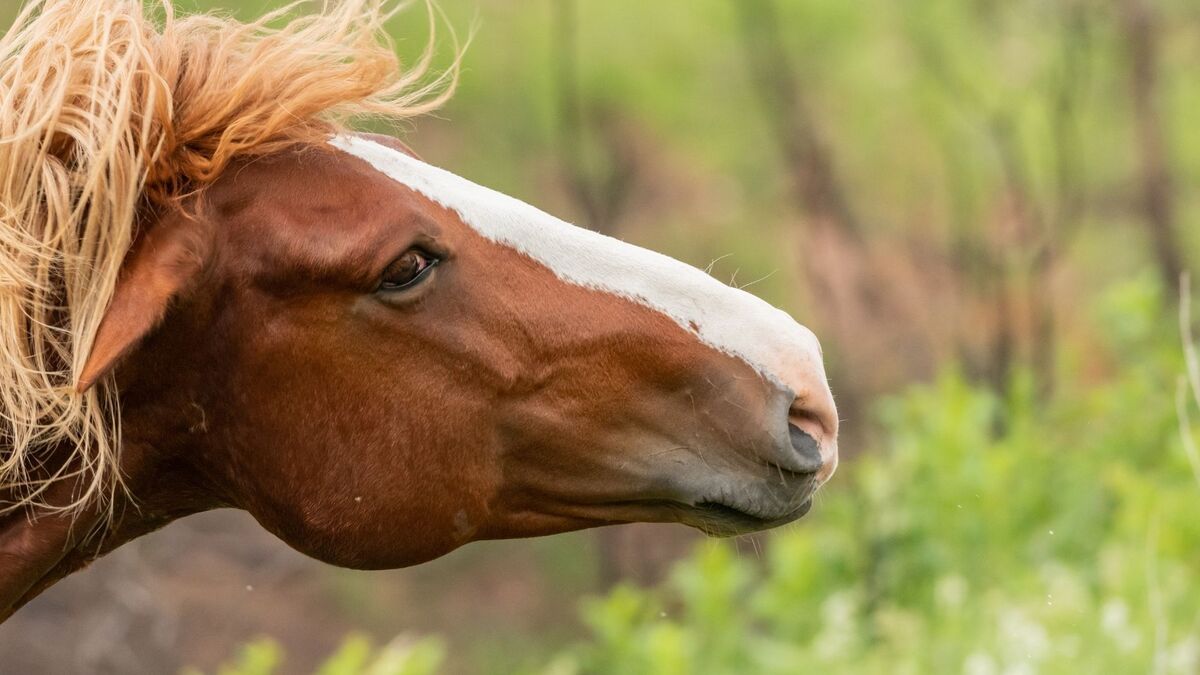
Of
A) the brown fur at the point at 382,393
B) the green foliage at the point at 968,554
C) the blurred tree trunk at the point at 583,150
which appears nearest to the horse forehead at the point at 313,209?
the brown fur at the point at 382,393

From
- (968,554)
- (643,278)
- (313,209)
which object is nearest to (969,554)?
(968,554)

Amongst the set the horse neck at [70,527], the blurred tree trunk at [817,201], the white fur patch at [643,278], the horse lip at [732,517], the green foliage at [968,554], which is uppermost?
the white fur patch at [643,278]

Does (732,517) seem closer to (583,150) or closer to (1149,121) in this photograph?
(583,150)

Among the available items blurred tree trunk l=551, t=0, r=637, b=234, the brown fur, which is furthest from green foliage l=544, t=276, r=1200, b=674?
blurred tree trunk l=551, t=0, r=637, b=234

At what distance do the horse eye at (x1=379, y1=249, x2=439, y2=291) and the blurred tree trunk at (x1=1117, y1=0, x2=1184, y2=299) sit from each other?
803 centimetres

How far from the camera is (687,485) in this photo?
237 centimetres

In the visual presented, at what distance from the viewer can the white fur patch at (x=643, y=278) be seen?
2301 mm

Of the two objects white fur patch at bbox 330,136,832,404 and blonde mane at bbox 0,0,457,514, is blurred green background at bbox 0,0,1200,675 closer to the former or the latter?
white fur patch at bbox 330,136,832,404

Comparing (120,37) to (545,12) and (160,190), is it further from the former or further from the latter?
(545,12)

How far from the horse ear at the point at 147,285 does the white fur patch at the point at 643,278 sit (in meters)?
0.32

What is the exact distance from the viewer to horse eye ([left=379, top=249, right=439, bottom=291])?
2305 millimetres

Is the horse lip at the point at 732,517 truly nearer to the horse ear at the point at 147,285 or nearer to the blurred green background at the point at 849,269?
the horse ear at the point at 147,285

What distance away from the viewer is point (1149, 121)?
380 inches

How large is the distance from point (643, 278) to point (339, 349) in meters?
0.50
